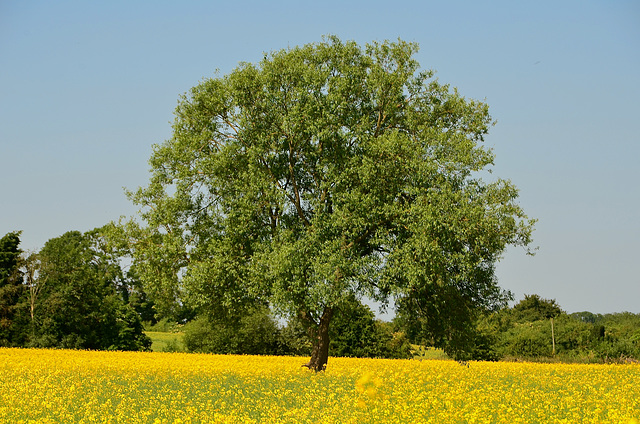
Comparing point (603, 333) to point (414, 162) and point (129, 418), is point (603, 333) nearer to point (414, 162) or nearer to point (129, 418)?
point (414, 162)

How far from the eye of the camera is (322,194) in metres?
21.4

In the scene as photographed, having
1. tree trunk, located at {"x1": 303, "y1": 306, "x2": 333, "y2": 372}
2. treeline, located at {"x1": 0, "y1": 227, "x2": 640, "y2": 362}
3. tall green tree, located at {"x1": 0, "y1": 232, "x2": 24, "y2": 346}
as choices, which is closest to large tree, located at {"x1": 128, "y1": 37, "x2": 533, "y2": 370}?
tree trunk, located at {"x1": 303, "y1": 306, "x2": 333, "y2": 372}

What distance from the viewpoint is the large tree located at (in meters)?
19.7

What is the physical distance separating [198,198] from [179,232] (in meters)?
1.36

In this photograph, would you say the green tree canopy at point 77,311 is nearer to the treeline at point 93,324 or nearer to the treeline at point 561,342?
the treeline at point 93,324

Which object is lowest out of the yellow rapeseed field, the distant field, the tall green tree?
the yellow rapeseed field

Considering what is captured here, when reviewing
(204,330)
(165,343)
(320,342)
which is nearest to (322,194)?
(320,342)

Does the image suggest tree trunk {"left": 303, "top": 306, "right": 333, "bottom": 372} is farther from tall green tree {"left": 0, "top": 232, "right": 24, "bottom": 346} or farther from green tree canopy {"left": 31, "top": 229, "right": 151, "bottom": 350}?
tall green tree {"left": 0, "top": 232, "right": 24, "bottom": 346}

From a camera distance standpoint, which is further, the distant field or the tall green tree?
the distant field

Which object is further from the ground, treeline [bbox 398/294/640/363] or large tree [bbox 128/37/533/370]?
large tree [bbox 128/37/533/370]

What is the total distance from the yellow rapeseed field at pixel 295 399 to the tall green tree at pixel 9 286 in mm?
21410

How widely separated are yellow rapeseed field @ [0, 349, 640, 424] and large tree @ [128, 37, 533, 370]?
9.72 feet

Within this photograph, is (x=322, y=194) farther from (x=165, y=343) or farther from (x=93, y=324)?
(x=165, y=343)

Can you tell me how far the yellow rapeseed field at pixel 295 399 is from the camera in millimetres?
10836
